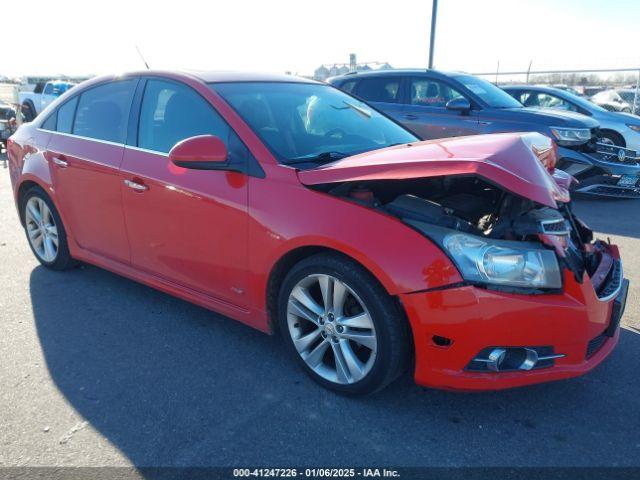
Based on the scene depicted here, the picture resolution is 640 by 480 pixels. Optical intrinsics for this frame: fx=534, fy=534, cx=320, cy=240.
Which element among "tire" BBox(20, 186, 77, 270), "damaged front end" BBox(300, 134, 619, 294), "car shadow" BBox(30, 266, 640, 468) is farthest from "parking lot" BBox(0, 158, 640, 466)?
"tire" BBox(20, 186, 77, 270)

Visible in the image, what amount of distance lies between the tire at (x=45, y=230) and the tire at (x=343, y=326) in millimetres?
2467

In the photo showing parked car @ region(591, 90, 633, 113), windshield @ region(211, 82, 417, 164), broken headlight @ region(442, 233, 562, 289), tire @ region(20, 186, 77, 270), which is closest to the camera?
broken headlight @ region(442, 233, 562, 289)

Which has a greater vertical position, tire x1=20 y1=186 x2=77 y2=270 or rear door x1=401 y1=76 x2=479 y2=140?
rear door x1=401 y1=76 x2=479 y2=140

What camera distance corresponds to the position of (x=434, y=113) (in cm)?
806

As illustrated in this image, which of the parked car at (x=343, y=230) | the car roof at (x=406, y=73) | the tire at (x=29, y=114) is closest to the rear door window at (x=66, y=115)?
the parked car at (x=343, y=230)

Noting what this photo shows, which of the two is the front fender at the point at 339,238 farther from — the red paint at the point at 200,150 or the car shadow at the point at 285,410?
the car shadow at the point at 285,410

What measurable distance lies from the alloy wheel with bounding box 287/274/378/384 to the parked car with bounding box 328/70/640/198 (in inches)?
191

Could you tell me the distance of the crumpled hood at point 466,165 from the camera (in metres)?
2.25

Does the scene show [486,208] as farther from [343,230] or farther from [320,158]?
[320,158]

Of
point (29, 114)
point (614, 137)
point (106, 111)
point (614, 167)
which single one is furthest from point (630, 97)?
point (29, 114)

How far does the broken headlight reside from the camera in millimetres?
2352

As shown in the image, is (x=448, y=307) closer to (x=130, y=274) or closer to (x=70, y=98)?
(x=130, y=274)

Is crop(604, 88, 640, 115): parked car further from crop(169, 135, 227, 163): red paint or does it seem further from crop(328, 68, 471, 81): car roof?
crop(169, 135, 227, 163): red paint

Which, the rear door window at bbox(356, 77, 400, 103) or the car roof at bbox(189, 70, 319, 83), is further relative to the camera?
the rear door window at bbox(356, 77, 400, 103)
